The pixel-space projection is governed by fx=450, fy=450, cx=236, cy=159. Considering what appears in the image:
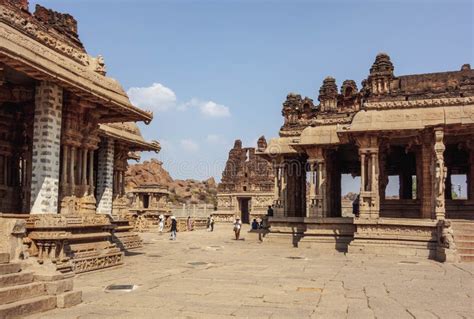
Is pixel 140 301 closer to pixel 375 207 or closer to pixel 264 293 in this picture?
pixel 264 293

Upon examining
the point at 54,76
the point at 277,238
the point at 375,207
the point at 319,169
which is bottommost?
the point at 277,238

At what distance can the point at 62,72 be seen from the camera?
10438 millimetres

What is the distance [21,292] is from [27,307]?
0.26 m

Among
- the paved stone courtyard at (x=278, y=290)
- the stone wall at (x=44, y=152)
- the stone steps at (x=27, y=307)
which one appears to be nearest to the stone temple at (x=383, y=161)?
the paved stone courtyard at (x=278, y=290)

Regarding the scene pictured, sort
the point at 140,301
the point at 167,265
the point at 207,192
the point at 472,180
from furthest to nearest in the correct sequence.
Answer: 1. the point at 207,192
2. the point at 472,180
3. the point at 167,265
4. the point at 140,301

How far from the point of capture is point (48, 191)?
10633 millimetres

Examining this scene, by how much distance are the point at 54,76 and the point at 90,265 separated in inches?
176

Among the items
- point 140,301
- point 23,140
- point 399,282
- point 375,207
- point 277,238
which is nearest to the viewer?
point 140,301

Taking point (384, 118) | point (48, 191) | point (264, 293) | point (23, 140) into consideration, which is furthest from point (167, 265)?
point (384, 118)

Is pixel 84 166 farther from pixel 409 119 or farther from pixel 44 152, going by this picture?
pixel 409 119

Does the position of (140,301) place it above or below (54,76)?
below

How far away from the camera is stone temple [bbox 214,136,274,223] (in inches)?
1784

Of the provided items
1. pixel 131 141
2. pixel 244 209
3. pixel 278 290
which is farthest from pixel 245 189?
pixel 278 290

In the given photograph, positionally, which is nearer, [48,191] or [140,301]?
[140,301]
